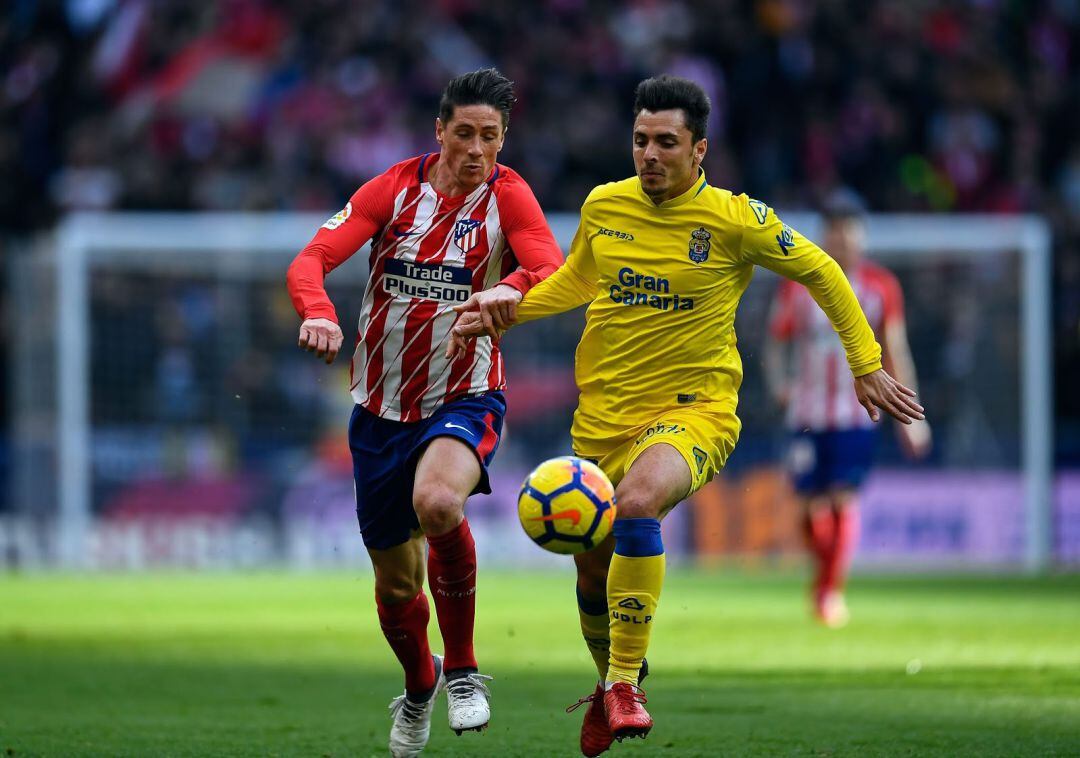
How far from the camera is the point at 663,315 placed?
6.51 m

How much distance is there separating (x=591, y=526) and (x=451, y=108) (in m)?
1.65

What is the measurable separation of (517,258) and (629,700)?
1673 millimetres

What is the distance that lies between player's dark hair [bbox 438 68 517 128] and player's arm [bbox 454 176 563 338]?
0.28m

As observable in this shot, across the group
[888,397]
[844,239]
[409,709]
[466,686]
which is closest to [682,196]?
[888,397]

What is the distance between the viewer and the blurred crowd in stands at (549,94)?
19891 millimetres

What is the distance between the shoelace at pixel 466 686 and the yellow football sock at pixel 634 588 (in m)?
0.51

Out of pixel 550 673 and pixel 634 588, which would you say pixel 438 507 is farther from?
pixel 550 673

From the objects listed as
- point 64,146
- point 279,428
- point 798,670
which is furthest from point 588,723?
point 64,146

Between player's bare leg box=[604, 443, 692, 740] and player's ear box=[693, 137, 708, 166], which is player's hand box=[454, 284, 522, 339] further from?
player's ear box=[693, 137, 708, 166]

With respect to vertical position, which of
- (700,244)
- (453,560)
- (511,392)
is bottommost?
(453,560)

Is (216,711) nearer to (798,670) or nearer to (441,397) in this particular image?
(441,397)

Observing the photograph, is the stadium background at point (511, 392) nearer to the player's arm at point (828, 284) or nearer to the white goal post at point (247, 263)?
the white goal post at point (247, 263)

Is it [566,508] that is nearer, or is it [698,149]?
[566,508]

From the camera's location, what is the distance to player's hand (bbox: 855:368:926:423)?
6312mm
